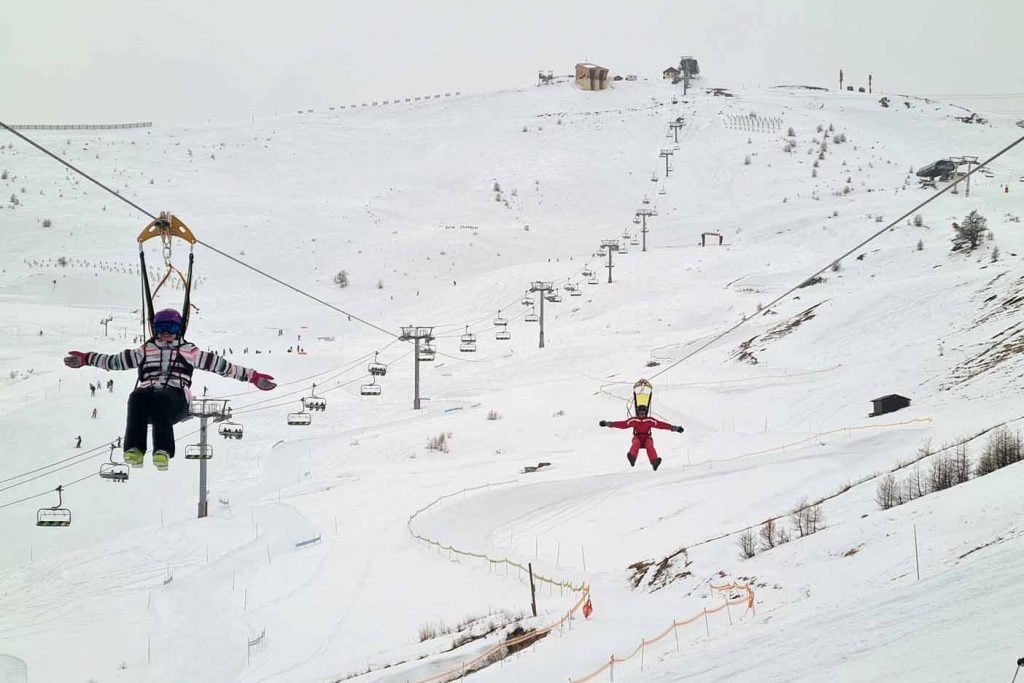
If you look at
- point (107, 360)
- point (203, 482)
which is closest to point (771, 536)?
point (107, 360)

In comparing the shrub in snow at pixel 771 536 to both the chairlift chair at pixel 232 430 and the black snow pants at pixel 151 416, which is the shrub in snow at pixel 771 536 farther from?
the chairlift chair at pixel 232 430

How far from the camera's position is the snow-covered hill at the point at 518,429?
1476 cm

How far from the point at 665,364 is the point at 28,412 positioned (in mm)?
26577

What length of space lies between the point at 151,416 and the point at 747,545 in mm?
10737

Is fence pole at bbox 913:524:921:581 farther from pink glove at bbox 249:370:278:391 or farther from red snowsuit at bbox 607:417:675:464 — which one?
pink glove at bbox 249:370:278:391

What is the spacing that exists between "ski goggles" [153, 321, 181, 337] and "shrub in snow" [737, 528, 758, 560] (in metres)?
10.3

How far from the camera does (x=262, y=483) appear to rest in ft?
126

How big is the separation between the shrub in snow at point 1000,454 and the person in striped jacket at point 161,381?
1227 cm

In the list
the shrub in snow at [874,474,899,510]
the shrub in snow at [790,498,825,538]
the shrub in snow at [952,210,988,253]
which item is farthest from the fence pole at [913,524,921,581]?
the shrub in snow at [952,210,988,253]

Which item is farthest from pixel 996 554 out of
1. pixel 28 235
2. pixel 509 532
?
pixel 28 235

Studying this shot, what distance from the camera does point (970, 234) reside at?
176ft

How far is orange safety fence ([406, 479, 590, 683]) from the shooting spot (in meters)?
15.2

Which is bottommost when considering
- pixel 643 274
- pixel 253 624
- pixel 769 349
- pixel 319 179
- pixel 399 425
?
pixel 253 624

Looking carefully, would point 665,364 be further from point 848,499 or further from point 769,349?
point 848,499
